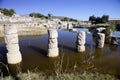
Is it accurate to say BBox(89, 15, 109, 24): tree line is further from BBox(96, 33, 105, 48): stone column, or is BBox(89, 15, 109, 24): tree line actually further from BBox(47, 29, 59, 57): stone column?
BBox(47, 29, 59, 57): stone column

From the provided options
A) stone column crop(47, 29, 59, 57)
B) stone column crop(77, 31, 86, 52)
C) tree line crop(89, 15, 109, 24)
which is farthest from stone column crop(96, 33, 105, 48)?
tree line crop(89, 15, 109, 24)

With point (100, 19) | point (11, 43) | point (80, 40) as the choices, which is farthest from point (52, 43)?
point (100, 19)

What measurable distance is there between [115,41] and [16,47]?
11.7 metres

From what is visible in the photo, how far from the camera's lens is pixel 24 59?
10.1m

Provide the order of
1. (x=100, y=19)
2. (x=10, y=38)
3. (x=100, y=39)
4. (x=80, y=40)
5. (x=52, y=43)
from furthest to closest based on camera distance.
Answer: (x=100, y=19) < (x=100, y=39) < (x=80, y=40) < (x=52, y=43) < (x=10, y=38)

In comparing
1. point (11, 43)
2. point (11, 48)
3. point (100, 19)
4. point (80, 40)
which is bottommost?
point (11, 48)

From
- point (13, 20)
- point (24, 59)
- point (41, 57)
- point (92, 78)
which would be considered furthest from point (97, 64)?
point (13, 20)

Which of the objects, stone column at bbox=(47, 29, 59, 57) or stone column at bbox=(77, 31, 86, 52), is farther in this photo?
stone column at bbox=(77, 31, 86, 52)

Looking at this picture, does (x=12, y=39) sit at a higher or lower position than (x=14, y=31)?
lower

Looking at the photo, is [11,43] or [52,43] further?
[52,43]

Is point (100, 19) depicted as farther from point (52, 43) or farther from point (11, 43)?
point (11, 43)

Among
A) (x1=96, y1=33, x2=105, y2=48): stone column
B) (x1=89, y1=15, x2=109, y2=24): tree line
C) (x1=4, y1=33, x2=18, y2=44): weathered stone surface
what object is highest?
(x1=89, y1=15, x2=109, y2=24): tree line

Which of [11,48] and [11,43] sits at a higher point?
[11,43]

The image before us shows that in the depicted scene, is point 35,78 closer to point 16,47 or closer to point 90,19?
point 16,47
